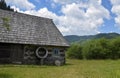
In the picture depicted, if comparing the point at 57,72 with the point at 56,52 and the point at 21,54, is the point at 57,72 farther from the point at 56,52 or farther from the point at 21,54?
the point at 56,52

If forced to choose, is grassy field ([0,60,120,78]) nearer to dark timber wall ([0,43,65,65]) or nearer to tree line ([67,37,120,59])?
dark timber wall ([0,43,65,65])

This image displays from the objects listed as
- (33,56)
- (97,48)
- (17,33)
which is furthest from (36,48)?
(97,48)

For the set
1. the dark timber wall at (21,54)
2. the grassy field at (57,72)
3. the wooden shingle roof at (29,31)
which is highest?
the wooden shingle roof at (29,31)

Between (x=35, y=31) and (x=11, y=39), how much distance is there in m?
4.35

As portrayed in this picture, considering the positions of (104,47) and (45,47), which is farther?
(104,47)

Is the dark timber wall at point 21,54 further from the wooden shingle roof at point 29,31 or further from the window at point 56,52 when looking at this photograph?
the wooden shingle roof at point 29,31

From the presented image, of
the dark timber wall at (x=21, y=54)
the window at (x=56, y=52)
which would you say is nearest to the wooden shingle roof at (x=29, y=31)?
the dark timber wall at (x=21, y=54)

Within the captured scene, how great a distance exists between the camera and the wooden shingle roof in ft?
90.5

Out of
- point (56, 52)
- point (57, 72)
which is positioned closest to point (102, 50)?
point (56, 52)

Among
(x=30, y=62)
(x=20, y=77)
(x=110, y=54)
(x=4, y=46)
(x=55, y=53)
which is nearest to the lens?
(x=20, y=77)

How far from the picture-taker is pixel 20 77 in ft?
51.9

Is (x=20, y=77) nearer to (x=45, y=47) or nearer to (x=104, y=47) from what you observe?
(x=45, y=47)

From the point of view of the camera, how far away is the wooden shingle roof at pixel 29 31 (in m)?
27.6

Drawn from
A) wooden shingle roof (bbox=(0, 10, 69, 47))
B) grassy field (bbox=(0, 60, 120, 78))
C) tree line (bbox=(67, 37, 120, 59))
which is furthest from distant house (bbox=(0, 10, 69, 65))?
tree line (bbox=(67, 37, 120, 59))
